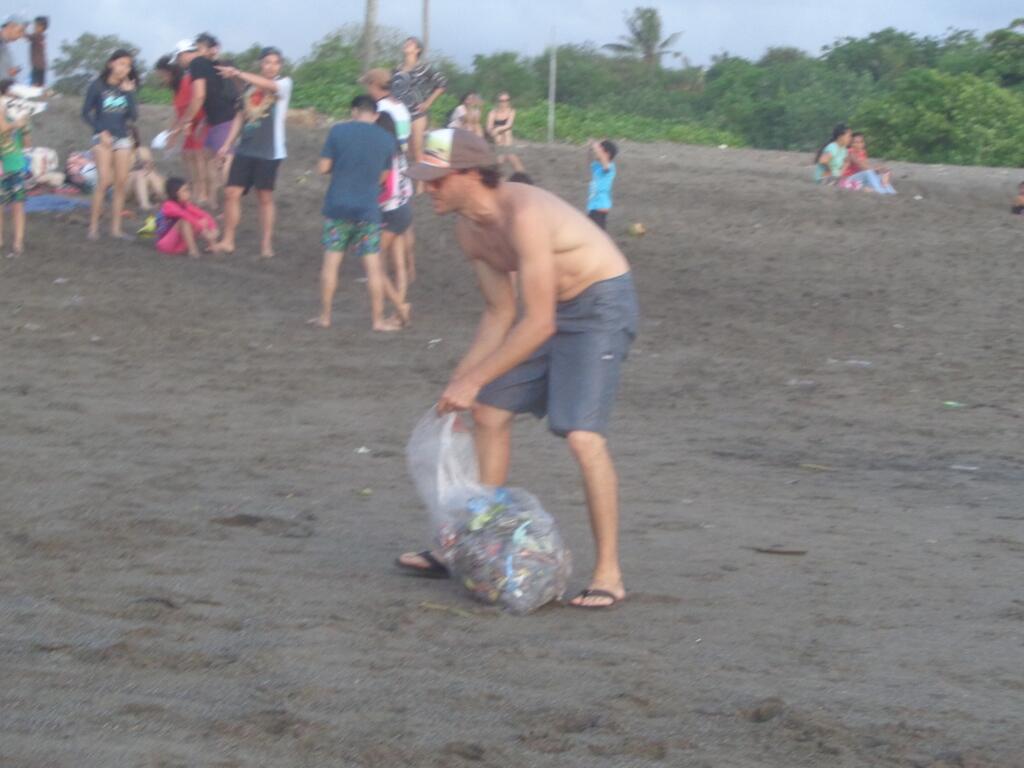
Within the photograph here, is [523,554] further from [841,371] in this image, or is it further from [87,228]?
[87,228]

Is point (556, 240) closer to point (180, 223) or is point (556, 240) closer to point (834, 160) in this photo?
point (180, 223)

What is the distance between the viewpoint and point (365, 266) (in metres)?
10.8

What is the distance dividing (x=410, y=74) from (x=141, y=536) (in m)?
8.66

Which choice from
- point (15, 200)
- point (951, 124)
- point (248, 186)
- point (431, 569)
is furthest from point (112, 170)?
point (951, 124)

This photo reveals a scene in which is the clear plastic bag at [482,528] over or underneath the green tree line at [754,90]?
underneath

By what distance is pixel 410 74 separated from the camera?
1327 centimetres

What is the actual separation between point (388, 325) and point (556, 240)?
6.66 m

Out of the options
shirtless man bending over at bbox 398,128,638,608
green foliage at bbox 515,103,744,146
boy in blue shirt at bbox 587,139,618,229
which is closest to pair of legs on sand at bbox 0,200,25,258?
boy in blue shirt at bbox 587,139,618,229

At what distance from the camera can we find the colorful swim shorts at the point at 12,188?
11922 mm

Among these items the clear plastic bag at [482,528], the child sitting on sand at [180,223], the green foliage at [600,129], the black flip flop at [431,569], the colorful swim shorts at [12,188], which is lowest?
the black flip flop at [431,569]

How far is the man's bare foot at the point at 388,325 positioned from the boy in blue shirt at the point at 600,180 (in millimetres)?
3882

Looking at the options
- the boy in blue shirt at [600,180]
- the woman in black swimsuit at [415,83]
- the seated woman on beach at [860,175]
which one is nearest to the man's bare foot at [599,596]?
the woman in black swimsuit at [415,83]

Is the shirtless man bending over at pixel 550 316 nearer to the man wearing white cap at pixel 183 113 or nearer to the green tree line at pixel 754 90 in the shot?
the man wearing white cap at pixel 183 113

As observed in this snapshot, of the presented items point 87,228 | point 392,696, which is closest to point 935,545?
point 392,696
